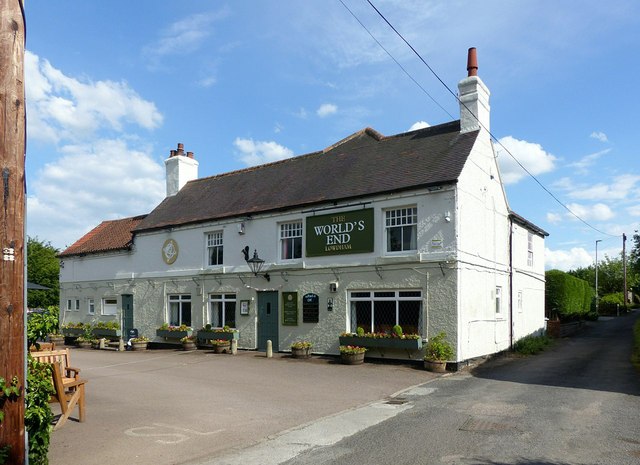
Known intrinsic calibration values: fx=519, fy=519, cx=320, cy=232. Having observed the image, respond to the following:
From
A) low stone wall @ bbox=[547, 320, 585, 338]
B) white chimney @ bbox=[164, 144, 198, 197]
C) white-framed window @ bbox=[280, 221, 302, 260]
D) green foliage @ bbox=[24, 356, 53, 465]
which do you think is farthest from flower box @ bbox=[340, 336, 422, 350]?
white chimney @ bbox=[164, 144, 198, 197]

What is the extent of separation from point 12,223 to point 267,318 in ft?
50.9

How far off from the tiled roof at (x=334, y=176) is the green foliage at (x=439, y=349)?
4536 millimetres

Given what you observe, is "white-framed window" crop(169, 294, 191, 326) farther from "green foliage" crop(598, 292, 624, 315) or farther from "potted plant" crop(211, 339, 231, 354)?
"green foliage" crop(598, 292, 624, 315)

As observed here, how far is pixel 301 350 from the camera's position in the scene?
17.3 metres

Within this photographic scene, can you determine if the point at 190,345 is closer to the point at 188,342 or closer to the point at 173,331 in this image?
the point at 188,342

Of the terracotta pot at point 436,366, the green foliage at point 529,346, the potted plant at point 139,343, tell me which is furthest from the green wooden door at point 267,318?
the green foliage at point 529,346

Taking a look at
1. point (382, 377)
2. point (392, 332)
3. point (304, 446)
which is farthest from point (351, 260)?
point (304, 446)

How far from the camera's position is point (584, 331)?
96.5 feet

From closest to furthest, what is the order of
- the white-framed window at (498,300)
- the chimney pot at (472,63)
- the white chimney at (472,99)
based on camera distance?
the white chimney at (472,99), the chimney pot at (472,63), the white-framed window at (498,300)

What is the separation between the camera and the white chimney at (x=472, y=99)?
682 inches

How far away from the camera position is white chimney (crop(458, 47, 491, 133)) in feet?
56.8

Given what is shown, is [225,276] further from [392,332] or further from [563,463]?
[563,463]

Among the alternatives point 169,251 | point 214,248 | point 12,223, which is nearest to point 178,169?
point 169,251

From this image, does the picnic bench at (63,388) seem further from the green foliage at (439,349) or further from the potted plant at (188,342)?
the potted plant at (188,342)
